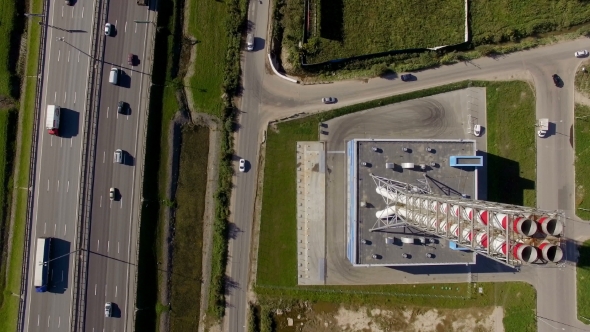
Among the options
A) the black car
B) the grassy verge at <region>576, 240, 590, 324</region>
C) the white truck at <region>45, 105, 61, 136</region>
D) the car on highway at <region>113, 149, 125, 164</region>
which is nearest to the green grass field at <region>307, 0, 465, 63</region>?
the black car

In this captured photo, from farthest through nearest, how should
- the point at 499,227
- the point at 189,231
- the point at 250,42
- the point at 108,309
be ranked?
1. the point at 250,42
2. the point at 189,231
3. the point at 108,309
4. the point at 499,227

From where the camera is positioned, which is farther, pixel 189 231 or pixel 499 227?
pixel 189 231

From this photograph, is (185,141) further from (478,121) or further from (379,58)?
(478,121)

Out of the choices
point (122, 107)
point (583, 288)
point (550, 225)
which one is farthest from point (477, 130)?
point (122, 107)

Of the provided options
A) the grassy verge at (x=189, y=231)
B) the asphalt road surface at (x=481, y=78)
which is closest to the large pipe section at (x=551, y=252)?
the asphalt road surface at (x=481, y=78)

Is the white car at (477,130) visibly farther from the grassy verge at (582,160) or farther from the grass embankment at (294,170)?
the grassy verge at (582,160)

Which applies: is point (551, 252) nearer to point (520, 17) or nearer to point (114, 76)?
point (520, 17)
